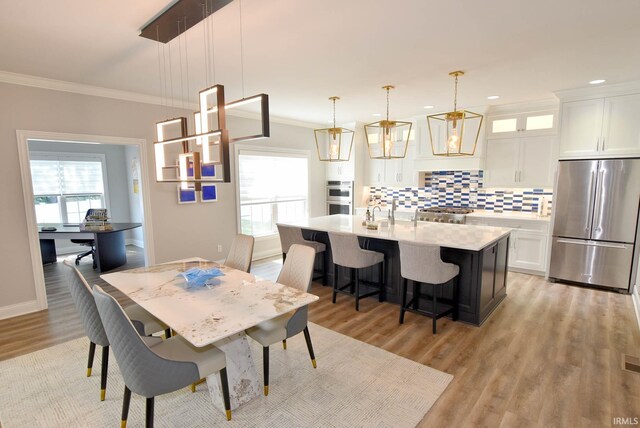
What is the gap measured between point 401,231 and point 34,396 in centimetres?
344

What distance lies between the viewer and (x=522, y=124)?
16.4 feet

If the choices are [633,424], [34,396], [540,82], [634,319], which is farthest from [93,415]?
[540,82]

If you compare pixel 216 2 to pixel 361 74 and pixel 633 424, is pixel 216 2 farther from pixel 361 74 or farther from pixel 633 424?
pixel 633 424

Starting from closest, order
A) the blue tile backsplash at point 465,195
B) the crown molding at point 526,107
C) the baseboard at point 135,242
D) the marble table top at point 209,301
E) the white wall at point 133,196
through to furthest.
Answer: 1. the marble table top at point 209,301
2. the crown molding at point 526,107
3. the blue tile backsplash at point 465,195
4. the white wall at point 133,196
5. the baseboard at point 135,242

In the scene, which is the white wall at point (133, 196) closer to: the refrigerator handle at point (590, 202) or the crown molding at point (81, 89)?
the crown molding at point (81, 89)

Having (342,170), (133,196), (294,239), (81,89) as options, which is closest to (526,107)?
(342,170)

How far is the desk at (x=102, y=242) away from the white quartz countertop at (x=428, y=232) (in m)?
3.20

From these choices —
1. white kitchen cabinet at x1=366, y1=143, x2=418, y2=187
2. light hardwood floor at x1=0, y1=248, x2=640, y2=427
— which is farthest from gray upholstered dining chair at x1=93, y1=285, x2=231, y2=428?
white kitchen cabinet at x1=366, y1=143, x2=418, y2=187

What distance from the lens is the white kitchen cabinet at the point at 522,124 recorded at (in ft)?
15.8

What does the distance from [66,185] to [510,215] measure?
328 inches

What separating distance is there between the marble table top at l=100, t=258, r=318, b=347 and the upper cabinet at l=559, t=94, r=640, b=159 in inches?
172

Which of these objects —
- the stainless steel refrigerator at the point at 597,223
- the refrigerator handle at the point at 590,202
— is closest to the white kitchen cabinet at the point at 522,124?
the stainless steel refrigerator at the point at 597,223

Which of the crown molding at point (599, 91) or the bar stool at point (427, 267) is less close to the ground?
the crown molding at point (599, 91)

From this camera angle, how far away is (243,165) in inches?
229
